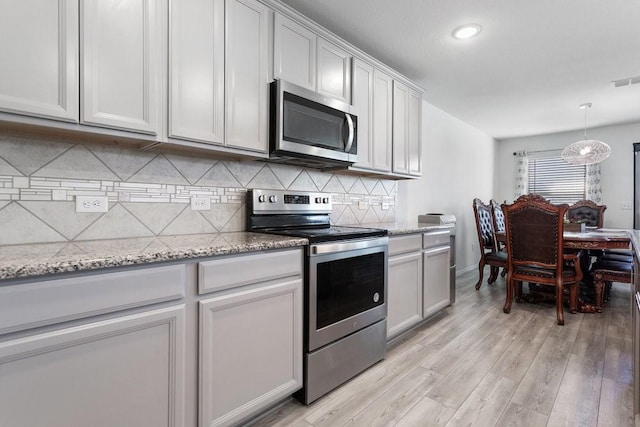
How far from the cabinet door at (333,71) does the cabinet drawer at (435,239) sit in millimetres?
1333

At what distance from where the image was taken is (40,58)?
1191 mm

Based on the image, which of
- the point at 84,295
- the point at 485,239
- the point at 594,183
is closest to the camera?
the point at 84,295

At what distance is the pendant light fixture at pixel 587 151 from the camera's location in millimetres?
3988

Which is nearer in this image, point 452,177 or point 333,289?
point 333,289

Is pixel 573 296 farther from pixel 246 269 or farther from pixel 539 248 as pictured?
pixel 246 269

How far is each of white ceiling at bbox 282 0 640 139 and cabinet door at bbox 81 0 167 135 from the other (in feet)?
3.51

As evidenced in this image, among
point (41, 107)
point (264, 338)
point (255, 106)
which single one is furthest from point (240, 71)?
point (264, 338)

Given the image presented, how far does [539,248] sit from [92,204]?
11.6 feet

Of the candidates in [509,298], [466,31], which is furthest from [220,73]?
[509,298]

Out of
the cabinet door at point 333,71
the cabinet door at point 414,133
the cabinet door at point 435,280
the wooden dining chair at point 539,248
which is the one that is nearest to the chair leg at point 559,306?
the wooden dining chair at point 539,248

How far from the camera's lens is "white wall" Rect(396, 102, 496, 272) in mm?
4016

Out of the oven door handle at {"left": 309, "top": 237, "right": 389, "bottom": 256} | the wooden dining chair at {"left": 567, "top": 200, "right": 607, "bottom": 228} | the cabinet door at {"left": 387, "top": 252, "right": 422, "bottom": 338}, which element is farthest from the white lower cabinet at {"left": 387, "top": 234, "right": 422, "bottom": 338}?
the wooden dining chair at {"left": 567, "top": 200, "right": 607, "bottom": 228}

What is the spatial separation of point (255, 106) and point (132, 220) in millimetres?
904

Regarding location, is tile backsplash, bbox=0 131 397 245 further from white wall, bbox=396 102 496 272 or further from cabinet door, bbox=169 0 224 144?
white wall, bbox=396 102 496 272
